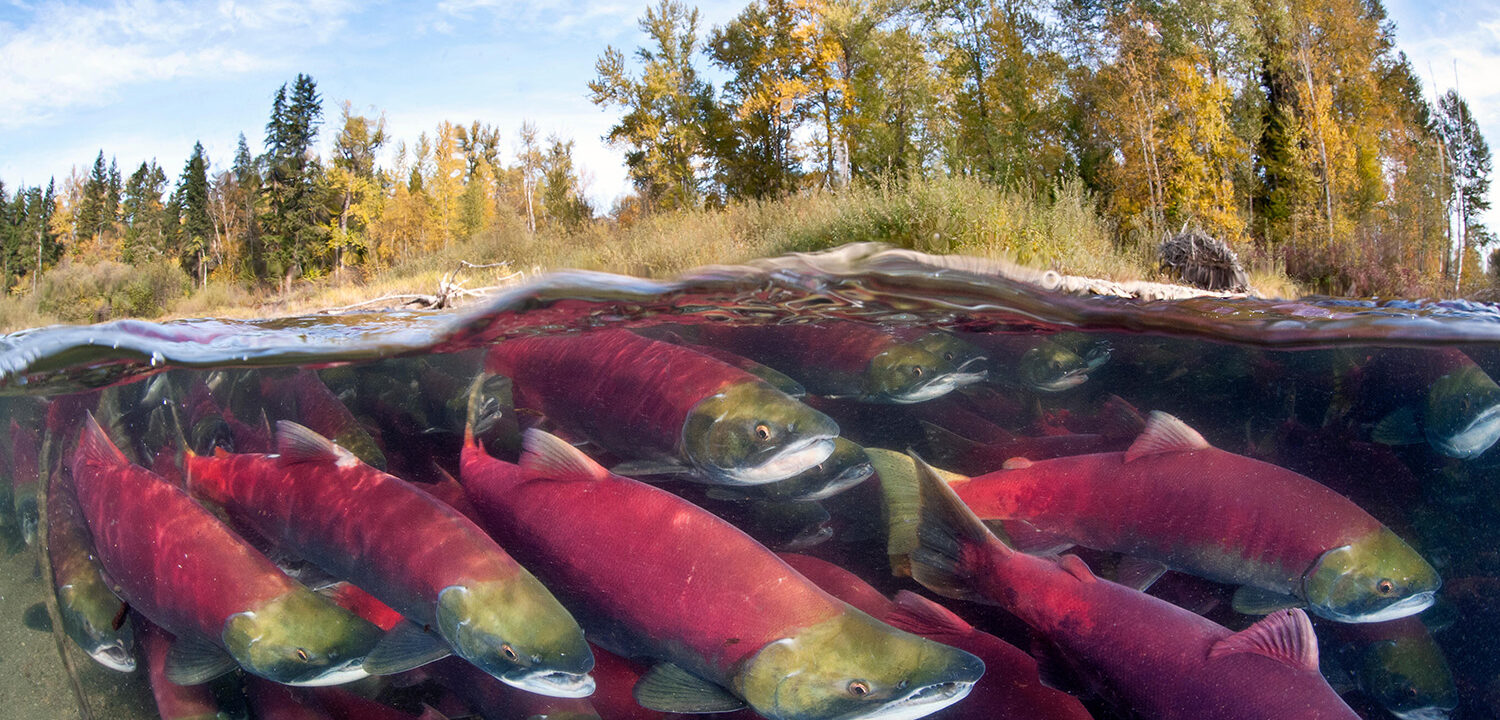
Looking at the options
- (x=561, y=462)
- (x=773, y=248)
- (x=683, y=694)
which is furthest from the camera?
(x=773, y=248)

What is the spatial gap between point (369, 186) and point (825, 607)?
2826cm

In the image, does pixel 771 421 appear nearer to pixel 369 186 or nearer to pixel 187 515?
pixel 187 515

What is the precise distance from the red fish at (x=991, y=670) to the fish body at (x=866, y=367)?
114cm

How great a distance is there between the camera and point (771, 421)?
2406mm

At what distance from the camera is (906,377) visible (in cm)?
304

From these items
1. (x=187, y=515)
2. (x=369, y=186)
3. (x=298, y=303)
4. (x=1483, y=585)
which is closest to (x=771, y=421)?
(x=187, y=515)

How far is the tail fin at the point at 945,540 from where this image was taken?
200cm

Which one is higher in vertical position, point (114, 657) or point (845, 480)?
point (845, 480)

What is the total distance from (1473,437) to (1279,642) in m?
2.40

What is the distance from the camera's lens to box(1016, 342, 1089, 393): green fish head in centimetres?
357

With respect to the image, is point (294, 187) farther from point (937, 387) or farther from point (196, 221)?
point (937, 387)

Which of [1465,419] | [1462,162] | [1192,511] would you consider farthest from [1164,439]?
[1462,162]

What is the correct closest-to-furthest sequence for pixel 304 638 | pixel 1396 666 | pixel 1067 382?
pixel 304 638 → pixel 1396 666 → pixel 1067 382

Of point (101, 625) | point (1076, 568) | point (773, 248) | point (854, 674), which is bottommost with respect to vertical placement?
point (101, 625)
